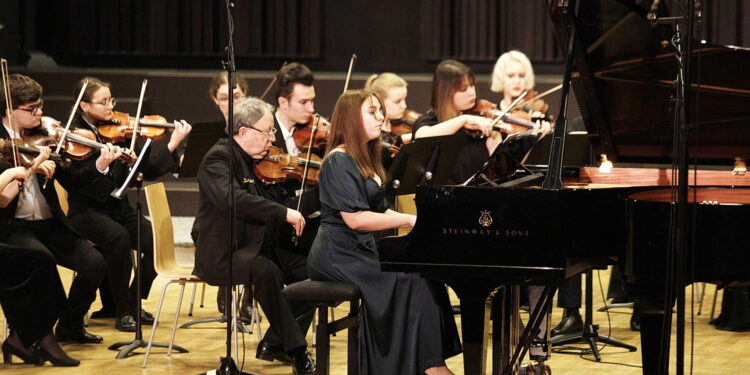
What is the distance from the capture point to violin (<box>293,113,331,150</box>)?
19.2ft

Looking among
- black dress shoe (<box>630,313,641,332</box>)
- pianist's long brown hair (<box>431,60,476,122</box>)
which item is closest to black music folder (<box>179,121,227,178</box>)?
pianist's long brown hair (<box>431,60,476,122</box>)

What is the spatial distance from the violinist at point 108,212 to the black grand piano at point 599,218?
8.06 feet

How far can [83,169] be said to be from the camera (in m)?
5.84

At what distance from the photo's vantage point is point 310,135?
588 centimetres

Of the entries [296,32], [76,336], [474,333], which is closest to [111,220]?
[76,336]

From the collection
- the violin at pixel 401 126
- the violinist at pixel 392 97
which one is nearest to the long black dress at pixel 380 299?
the violinist at pixel 392 97

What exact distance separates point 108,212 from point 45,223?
0.57m

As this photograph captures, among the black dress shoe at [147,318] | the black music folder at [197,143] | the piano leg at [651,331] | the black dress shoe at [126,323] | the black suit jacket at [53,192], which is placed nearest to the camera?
the piano leg at [651,331]

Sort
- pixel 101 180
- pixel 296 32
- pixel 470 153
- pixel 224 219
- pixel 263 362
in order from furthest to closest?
pixel 296 32 < pixel 470 153 < pixel 101 180 < pixel 263 362 < pixel 224 219

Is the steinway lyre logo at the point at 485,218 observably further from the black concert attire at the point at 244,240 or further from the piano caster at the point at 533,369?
the black concert attire at the point at 244,240

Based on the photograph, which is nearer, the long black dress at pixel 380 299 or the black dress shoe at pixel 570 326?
the long black dress at pixel 380 299

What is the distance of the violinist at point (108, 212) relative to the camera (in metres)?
5.91

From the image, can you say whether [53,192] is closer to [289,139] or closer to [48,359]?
[48,359]

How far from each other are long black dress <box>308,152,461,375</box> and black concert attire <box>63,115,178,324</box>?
5.75 ft
